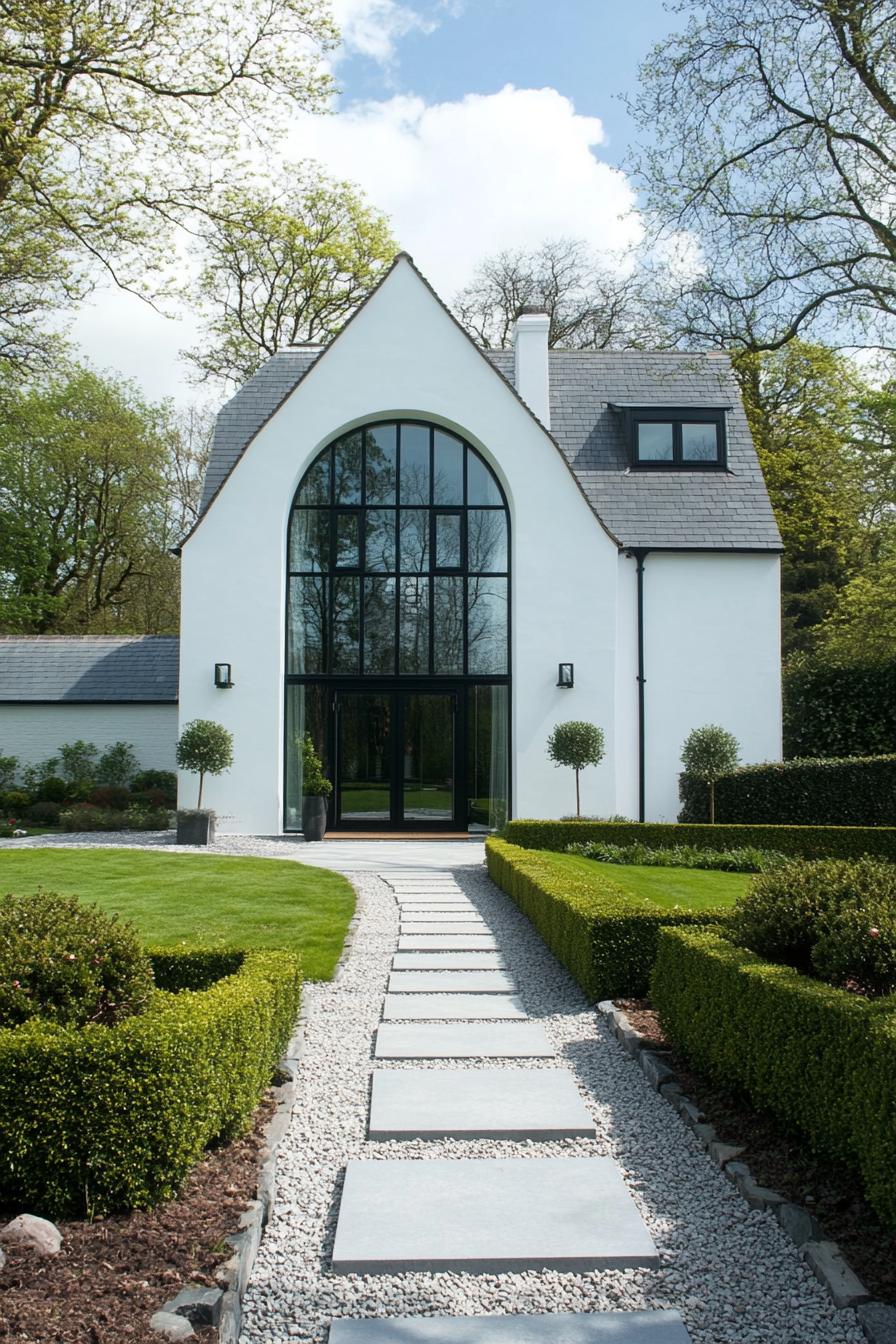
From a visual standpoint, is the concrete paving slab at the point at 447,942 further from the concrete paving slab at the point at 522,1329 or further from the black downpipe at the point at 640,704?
the black downpipe at the point at 640,704

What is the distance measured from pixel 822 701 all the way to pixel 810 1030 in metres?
17.8

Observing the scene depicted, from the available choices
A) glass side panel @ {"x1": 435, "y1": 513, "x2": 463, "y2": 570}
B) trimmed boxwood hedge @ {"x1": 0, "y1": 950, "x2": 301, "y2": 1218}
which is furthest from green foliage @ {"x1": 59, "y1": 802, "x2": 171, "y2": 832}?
trimmed boxwood hedge @ {"x1": 0, "y1": 950, "x2": 301, "y2": 1218}

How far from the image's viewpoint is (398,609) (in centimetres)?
1950

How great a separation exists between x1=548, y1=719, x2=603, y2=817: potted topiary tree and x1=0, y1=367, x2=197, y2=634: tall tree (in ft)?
63.8

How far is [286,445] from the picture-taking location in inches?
757

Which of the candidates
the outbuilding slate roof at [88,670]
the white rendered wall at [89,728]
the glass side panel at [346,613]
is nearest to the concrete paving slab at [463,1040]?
the glass side panel at [346,613]

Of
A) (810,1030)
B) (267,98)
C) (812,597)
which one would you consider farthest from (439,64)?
(812,597)

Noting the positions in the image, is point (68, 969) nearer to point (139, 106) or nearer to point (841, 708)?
point (139, 106)

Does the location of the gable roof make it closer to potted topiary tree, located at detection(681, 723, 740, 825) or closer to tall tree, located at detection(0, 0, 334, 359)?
potted topiary tree, located at detection(681, 723, 740, 825)

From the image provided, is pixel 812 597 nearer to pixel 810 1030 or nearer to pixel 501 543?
pixel 501 543

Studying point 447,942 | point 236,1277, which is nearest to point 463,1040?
point 447,942

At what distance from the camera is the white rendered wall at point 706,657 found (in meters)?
19.6

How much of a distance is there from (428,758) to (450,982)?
11.6m

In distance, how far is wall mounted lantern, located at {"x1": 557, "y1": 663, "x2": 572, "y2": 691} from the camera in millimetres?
18906
